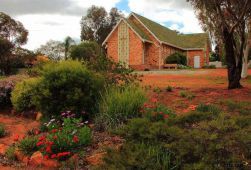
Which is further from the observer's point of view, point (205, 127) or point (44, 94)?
point (44, 94)

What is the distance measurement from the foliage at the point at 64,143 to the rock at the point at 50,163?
80 mm

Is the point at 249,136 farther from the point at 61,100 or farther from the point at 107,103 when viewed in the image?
the point at 61,100

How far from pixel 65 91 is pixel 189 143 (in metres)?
4.51

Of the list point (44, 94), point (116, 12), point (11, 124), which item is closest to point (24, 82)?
point (11, 124)

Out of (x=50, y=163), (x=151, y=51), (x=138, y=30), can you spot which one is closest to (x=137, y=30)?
(x=138, y=30)

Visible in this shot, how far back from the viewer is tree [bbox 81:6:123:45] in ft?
208

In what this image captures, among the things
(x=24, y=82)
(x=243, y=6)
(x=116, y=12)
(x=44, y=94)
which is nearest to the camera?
(x=44, y=94)

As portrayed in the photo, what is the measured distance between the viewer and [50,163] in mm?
6094

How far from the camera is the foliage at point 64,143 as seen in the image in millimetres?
6199

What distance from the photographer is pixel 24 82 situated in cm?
Result: 1072

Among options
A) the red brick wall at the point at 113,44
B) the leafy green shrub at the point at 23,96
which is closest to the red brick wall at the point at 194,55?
the red brick wall at the point at 113,44

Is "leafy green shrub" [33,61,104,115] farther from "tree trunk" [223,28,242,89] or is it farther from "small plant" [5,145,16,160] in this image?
"tree trunk" [223,28,242,89]

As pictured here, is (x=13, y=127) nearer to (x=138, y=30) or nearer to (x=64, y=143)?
(x=64, y=143)

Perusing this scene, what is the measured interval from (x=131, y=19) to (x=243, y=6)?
2918 cm
